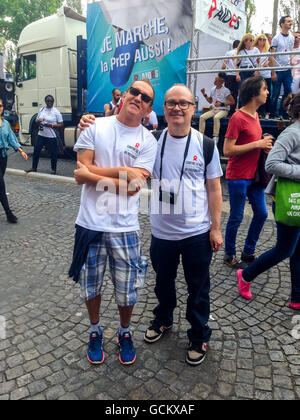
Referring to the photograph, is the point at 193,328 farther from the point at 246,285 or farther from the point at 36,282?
the point at 36,282

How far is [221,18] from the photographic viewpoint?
23.9 ft

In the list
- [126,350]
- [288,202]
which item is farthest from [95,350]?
[288,202]

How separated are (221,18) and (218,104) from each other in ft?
6.46

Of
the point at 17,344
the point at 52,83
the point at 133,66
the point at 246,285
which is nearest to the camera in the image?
the point at 17,344

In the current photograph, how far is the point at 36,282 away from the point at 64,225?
5.23 feet

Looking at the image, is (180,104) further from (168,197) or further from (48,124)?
(48,124)

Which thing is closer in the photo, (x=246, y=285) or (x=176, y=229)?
(x=176, y=229)

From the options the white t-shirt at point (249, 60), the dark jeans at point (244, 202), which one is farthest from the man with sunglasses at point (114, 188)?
the white t-shirt at point (249, 60)

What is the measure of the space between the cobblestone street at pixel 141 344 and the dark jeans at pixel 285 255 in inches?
9.6

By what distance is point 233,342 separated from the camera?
2.42 meters

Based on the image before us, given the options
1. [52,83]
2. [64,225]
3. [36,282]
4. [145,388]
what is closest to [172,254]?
[145,388]

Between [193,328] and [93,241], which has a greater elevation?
[93,241]

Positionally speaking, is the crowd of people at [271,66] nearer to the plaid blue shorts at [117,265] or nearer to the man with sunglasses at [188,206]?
the man with sunglasses at [188,206]

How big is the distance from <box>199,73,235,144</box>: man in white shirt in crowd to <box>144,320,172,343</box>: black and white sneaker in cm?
526
